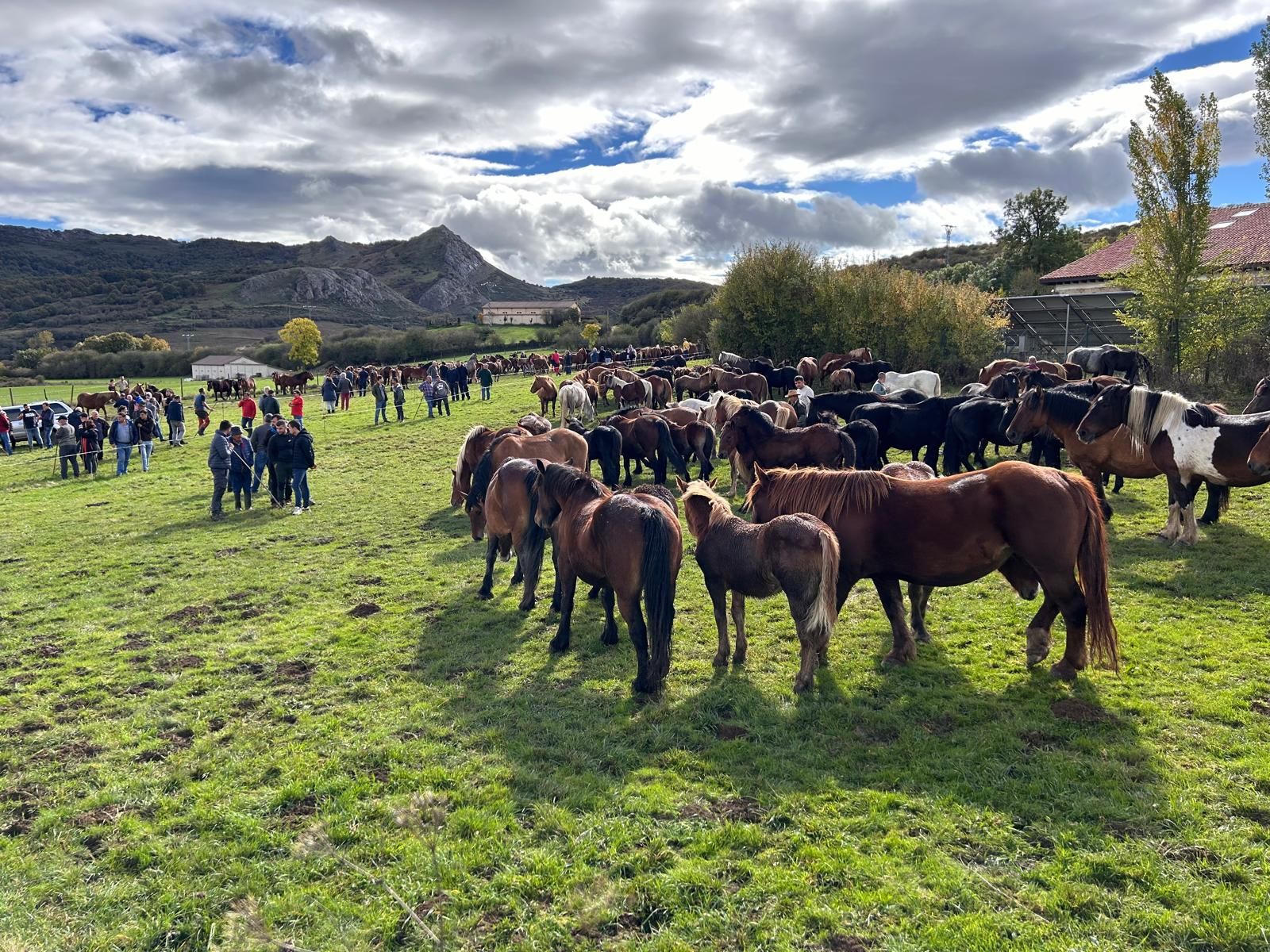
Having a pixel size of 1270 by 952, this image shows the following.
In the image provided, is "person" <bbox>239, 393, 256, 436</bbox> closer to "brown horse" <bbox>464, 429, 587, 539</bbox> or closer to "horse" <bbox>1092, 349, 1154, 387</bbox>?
"brown horse" <bbox>464, 429, 587, 539</bbox>

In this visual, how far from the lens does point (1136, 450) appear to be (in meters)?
9.64

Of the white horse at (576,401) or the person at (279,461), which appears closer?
the person at (279,461)

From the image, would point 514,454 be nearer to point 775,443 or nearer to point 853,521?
point 775,443

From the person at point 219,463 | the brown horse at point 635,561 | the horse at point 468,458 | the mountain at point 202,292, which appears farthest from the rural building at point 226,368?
the brown horse at point 635,561

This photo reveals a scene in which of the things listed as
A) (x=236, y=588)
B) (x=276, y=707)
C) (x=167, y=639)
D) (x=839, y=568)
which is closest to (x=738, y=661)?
(x=839, y=568)

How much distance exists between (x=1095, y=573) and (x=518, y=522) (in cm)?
594

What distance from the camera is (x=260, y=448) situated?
15344mm

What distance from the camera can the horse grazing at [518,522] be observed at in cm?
841

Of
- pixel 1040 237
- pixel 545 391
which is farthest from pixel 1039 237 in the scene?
pixel 545 391

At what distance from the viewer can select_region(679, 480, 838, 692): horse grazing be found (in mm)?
5637

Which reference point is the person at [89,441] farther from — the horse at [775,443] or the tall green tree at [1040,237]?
the tall green tree at [1040,237]

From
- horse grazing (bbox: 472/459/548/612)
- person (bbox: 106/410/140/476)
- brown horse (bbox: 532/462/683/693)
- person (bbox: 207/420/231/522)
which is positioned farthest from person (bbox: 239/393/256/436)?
brown horse (bbox: 532/462/683/693)

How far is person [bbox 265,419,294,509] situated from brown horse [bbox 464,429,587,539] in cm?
483

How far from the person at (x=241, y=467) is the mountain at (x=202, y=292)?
359ft
